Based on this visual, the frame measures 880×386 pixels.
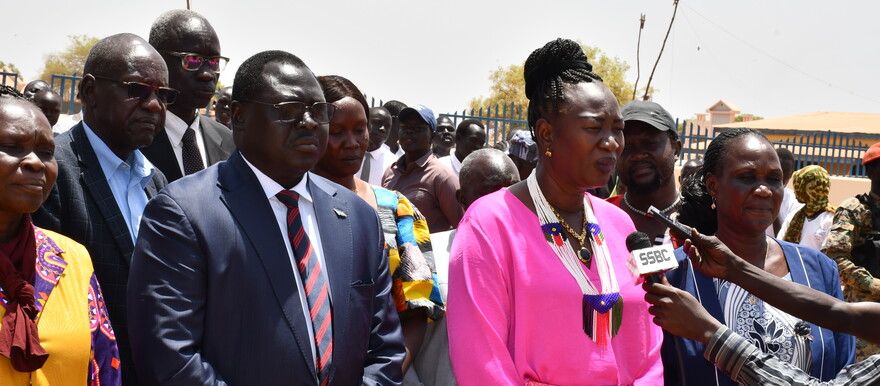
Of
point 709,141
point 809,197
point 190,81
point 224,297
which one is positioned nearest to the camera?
point 224,297

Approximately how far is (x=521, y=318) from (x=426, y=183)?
353cm

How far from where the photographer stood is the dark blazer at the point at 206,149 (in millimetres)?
4297

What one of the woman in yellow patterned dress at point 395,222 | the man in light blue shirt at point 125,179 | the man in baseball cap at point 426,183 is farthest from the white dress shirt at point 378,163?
the man in light blue shirt at point 125,179

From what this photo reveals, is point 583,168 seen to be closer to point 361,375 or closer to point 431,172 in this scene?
point 361,375

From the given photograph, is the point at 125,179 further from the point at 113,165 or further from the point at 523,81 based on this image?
the point at 523,81

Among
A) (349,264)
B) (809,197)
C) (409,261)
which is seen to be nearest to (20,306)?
(349,264)

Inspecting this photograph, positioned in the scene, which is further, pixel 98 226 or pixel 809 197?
pixel 809 197

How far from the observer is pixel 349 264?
10.0ft

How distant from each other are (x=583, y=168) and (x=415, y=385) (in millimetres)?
1260

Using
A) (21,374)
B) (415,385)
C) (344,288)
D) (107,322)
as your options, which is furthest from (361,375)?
(21,374)

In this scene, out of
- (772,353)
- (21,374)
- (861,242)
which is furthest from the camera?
(861,242)

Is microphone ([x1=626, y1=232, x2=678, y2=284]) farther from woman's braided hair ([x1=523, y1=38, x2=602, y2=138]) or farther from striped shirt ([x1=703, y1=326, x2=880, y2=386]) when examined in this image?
woman's braided hair ([x1=523, y1=38, x2=602, y2=138])

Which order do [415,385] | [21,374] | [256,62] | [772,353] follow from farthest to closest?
[415,385], [772,353], [256,62], [21,374]

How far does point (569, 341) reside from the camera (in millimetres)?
3061
